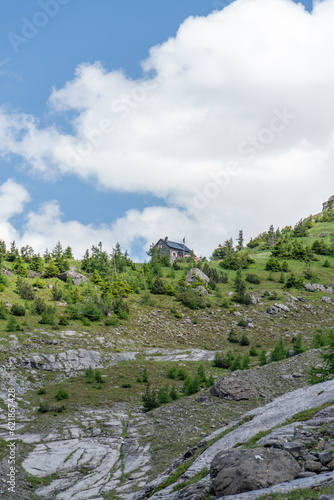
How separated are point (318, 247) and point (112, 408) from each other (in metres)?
96.3

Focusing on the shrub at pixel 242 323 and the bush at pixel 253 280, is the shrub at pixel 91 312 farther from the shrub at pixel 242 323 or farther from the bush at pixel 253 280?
the bush at pixel 253 280

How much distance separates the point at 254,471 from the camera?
8648 mm

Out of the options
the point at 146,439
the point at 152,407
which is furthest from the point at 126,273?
the point at 146,439

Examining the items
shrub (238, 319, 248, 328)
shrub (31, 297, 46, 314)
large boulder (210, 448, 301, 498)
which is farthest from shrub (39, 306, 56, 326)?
large boulder (210, 448, 301, 498)

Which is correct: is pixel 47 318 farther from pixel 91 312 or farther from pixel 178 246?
pixel 178 246

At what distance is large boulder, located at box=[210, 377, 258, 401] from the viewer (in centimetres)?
2539

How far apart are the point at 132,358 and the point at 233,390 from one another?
Result: 19.8 m

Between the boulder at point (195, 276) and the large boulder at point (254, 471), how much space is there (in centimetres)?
6732

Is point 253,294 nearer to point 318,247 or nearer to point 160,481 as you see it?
point 318,247

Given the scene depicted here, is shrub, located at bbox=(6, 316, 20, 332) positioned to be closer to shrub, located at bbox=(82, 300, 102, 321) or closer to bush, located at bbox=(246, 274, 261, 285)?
shrub, located at bbox=(82, 300, 102, 321)

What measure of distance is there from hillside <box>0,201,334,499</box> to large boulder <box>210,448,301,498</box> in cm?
728

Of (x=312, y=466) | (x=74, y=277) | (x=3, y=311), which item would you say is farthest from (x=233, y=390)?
(x=74, y=277)

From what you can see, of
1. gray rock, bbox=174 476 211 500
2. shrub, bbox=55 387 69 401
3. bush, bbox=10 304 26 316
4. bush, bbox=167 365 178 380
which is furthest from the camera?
bush, bbox=10 304 26 316

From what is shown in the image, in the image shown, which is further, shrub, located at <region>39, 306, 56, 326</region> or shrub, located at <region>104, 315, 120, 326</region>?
shrub, located at <region>104, 315, 120, 326</region>
